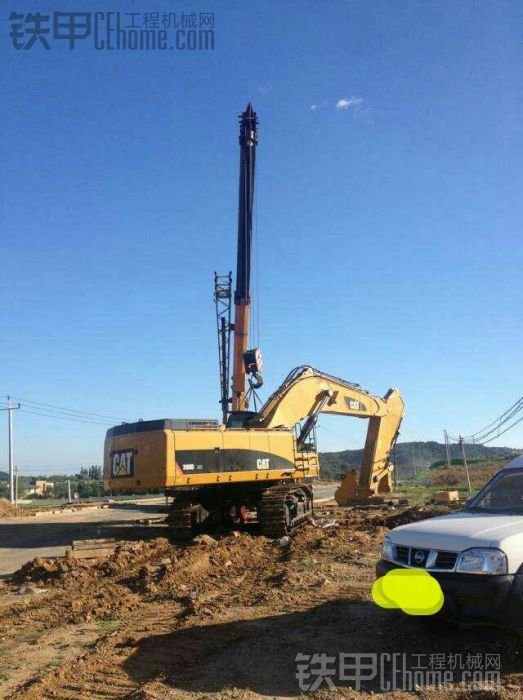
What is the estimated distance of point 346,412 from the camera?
19.4 metres

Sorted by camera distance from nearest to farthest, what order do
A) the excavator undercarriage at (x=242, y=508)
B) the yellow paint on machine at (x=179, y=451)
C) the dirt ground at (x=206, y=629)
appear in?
the dirt ground at (x=206, y=629) → the yellow paint on machine at (x=179, y=451) → the excavator undercarriage at (x=242, y=508)

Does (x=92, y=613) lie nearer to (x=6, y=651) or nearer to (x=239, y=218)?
(x=6, y=651)

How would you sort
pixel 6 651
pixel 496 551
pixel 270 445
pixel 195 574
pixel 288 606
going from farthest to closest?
1. pixel 270 445
2. pixel 195 574
3. pixel 288 606
4. pixel 6 651
5. pixel 496 551

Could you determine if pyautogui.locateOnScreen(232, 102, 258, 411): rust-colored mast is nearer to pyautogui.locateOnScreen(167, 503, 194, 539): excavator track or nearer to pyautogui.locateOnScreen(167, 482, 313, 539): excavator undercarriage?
pyautogui.locateOnScreen(167, 482, 313, 539): excavator undercarriage

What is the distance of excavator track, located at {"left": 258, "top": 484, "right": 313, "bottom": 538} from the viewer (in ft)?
45.9

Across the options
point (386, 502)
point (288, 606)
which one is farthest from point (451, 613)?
point (386, 502)

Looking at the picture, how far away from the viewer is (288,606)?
23.8ft

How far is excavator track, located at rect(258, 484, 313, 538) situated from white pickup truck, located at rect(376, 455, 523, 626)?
8.39m

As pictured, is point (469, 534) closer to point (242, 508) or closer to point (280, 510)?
point (280, 510)

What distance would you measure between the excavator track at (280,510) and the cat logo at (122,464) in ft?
10.5

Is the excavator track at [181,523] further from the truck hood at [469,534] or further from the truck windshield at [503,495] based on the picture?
the truck hood at [469,534]

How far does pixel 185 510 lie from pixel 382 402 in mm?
9592

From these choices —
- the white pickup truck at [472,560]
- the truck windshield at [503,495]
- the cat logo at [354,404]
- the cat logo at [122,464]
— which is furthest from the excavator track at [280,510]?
the white pickup truck at [472,560]

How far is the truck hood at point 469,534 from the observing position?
489cm
